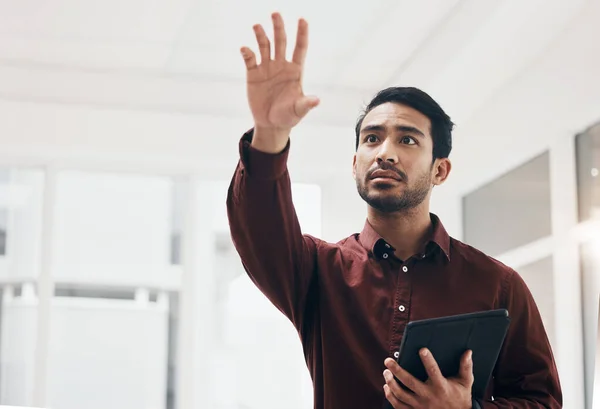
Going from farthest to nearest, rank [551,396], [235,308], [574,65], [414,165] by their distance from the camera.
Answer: [235,308]
[574,65]
[414,165]
[551,396]

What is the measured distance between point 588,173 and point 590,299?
447mm

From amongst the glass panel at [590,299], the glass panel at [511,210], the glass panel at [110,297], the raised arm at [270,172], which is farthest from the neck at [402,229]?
the glass panel at [110,297]

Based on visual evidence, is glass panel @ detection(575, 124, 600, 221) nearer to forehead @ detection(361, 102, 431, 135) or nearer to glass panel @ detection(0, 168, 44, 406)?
forehead @ detection(361, 102, 431, 135)

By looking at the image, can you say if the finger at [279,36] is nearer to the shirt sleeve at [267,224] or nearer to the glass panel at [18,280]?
the shirt sleeve at [267,224]

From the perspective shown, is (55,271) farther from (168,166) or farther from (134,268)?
(168,166)

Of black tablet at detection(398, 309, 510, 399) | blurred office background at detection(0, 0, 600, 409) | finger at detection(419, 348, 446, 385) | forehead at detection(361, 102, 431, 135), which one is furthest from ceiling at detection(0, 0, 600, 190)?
finger at detection(419, 348, 446, 385)

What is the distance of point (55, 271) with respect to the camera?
498cm

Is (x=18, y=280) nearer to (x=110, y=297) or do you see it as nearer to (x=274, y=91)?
(x=110, y=297)

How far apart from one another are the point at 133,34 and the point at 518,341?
303cm

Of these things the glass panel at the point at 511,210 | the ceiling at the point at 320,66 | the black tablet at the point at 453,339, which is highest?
the ceiling at the point at 320,66

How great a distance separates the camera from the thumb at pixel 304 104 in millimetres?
1582

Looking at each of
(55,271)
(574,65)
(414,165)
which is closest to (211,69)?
(55,271)

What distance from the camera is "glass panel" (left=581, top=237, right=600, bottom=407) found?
3.52 metres

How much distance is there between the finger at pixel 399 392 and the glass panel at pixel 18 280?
11.9 feet
